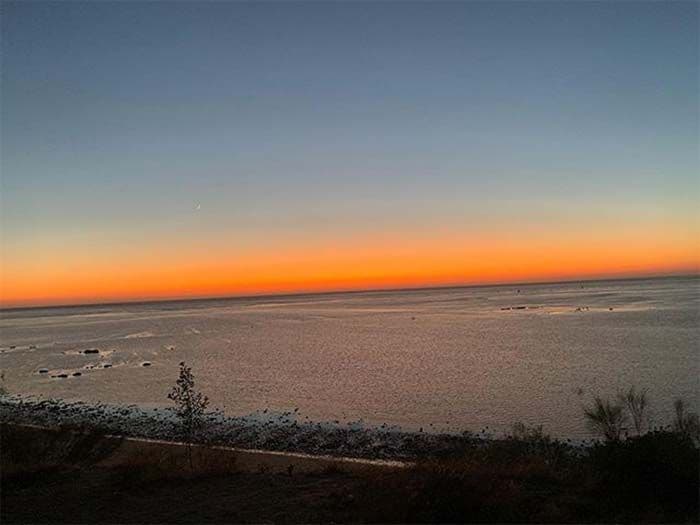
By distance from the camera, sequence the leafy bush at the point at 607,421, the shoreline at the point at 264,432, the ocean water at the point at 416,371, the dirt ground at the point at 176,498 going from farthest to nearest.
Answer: the ocean water at the point at 416,371, the shoreline at the point at 264,432, the leafy bush at the point at 607,421, the dirt ground at the point at 176,498

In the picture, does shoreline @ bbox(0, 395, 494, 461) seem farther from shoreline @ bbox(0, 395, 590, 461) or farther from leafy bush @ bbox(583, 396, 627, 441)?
leafy bush @ bbox(583, 396, 627, 441)

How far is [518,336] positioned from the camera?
64.1 m

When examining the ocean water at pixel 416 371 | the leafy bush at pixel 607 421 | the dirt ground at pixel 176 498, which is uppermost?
the dirt ground at pixel 176 498

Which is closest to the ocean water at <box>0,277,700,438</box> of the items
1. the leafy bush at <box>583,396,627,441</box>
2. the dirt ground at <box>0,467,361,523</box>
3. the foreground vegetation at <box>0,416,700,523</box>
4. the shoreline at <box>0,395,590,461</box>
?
the leafy bush at <box>583,396,627,441</box>

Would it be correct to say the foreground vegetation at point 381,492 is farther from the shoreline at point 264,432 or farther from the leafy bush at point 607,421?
the shoreline at point 264,432

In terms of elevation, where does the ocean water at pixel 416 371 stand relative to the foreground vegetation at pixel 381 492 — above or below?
below

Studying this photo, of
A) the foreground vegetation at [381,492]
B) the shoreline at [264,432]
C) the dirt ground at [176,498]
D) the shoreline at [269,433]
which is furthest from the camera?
the shoreline at [264,432]

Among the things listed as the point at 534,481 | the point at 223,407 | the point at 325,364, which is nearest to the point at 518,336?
the point at 325,364

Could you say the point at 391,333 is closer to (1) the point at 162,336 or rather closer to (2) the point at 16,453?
(1) the point at 162,336

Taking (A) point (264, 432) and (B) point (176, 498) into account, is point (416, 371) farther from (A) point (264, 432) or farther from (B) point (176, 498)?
(B) point (176, 498)

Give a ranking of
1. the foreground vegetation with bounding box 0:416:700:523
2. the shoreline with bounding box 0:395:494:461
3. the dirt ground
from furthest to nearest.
A: the shoreline with bounding box 0:395:494:461
the dirt ground
the foreground vegetation with bounding box 0:416:700:523

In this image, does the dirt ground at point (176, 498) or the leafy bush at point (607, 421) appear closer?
the dirt ground at point (176, 498)

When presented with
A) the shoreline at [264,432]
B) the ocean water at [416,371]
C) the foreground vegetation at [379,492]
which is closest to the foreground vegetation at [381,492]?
the foreground vegetation at [379,492]

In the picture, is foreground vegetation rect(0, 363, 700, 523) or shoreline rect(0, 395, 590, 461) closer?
foreground vegetation rect(0, 363, 700, 523)
